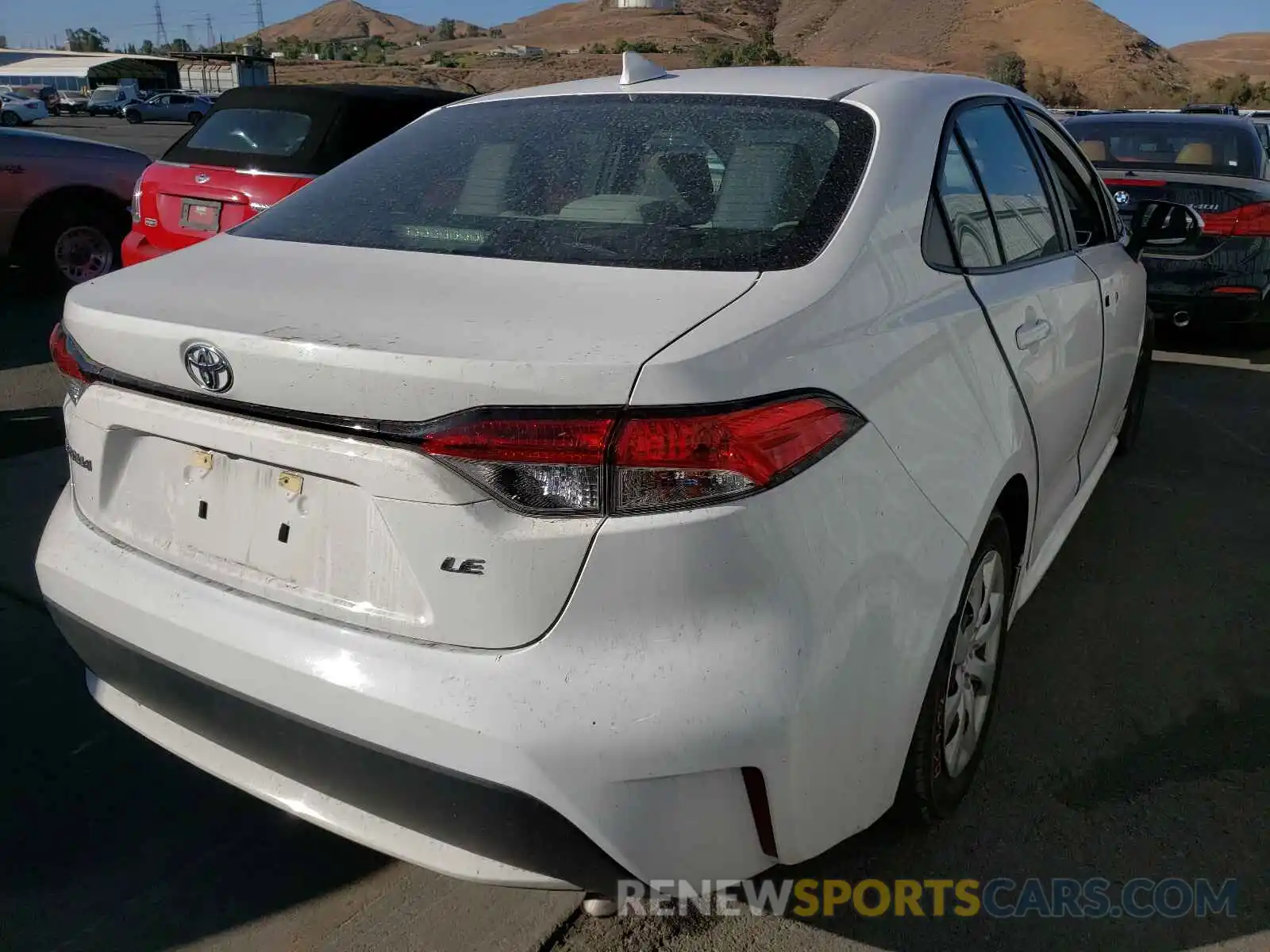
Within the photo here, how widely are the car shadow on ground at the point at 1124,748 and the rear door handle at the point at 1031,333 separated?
105 centimetres

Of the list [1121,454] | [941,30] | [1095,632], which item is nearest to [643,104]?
[1095,632]

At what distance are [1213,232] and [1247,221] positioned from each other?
189mm

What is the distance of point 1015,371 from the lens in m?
2.45

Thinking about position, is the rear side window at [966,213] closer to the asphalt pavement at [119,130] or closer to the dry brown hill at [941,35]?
the asphalt pavement at [119,130]

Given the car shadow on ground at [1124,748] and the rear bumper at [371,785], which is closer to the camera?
the rear bumper at [371,785]

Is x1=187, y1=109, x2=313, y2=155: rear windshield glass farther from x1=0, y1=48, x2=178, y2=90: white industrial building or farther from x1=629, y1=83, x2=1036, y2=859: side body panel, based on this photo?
x1=0, y1=48, x2=178, y2=90: white industrial building

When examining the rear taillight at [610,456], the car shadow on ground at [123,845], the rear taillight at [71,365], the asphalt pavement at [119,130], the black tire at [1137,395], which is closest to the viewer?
the rear taillight at [610,456]

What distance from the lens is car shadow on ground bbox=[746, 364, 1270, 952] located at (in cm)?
225

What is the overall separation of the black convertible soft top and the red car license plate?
29cm

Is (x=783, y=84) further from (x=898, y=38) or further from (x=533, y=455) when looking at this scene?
(x=898, y=38)

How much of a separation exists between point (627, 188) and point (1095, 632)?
2.16m

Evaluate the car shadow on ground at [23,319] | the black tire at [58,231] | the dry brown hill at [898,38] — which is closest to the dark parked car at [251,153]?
the car shadow on ground at [23,319]

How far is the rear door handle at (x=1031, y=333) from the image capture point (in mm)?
2509

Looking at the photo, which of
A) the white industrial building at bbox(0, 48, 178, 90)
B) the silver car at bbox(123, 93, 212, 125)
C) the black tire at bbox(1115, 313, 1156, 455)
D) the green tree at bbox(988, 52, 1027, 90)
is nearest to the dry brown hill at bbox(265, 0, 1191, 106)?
the green tree at bbox(988, 52, 1027, 90)
